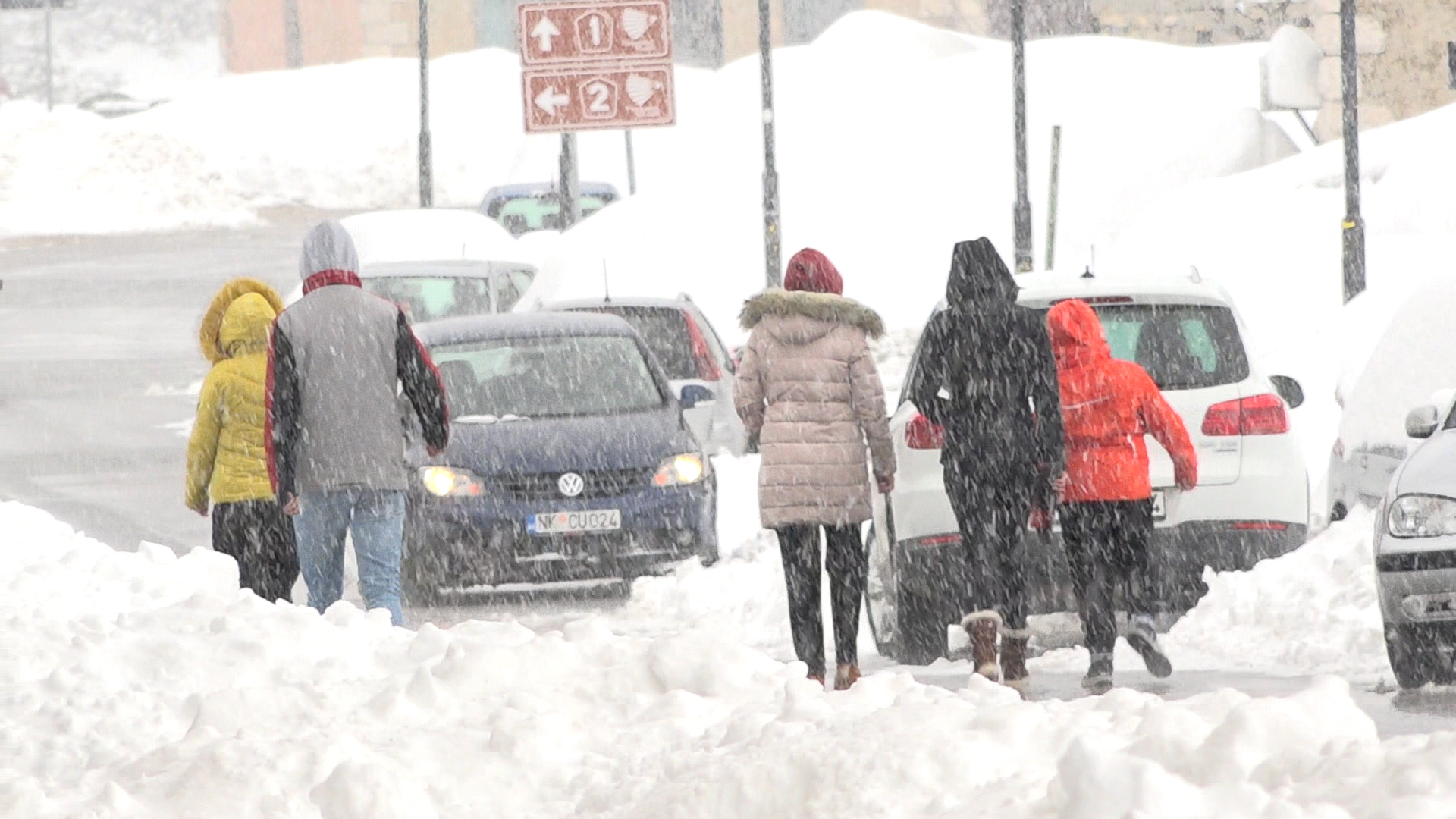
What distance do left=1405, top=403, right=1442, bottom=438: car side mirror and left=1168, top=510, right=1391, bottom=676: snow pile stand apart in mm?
494

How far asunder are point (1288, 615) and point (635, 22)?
1250 cm

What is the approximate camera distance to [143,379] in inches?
1011

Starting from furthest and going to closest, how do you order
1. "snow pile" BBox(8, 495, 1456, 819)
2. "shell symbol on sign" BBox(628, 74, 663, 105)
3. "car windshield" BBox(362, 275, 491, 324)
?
"shell symbol on sign" BBox(628, 74, 663, 105), "car windshield" BBox(362, 275, 491, 324), "snow pile" BBox(8, 495, 1456, 819)

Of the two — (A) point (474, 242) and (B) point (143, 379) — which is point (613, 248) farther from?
(B) point (143, 379)

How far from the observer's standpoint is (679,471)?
38.9 feet

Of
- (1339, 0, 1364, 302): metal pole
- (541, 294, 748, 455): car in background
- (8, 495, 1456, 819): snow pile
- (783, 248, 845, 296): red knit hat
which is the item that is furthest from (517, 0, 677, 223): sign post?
(8, 495, 1456, 819): snow pile

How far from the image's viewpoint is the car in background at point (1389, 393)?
11.1 metres

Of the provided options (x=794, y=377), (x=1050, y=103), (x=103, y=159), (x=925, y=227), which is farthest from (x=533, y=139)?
(x=794, y=377)

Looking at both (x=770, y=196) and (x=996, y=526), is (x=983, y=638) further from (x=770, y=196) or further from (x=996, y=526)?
(x=770, y=196)

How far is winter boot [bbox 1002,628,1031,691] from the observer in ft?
28.4

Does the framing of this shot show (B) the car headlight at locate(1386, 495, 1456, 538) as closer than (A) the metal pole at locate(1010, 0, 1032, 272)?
Yes

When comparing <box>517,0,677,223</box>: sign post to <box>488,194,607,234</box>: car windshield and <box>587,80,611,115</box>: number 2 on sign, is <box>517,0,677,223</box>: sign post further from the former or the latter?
<box>488,194,607,234</box>: car windshield

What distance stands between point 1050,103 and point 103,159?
30138 mm

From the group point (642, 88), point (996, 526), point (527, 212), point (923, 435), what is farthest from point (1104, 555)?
point (527, 212)
